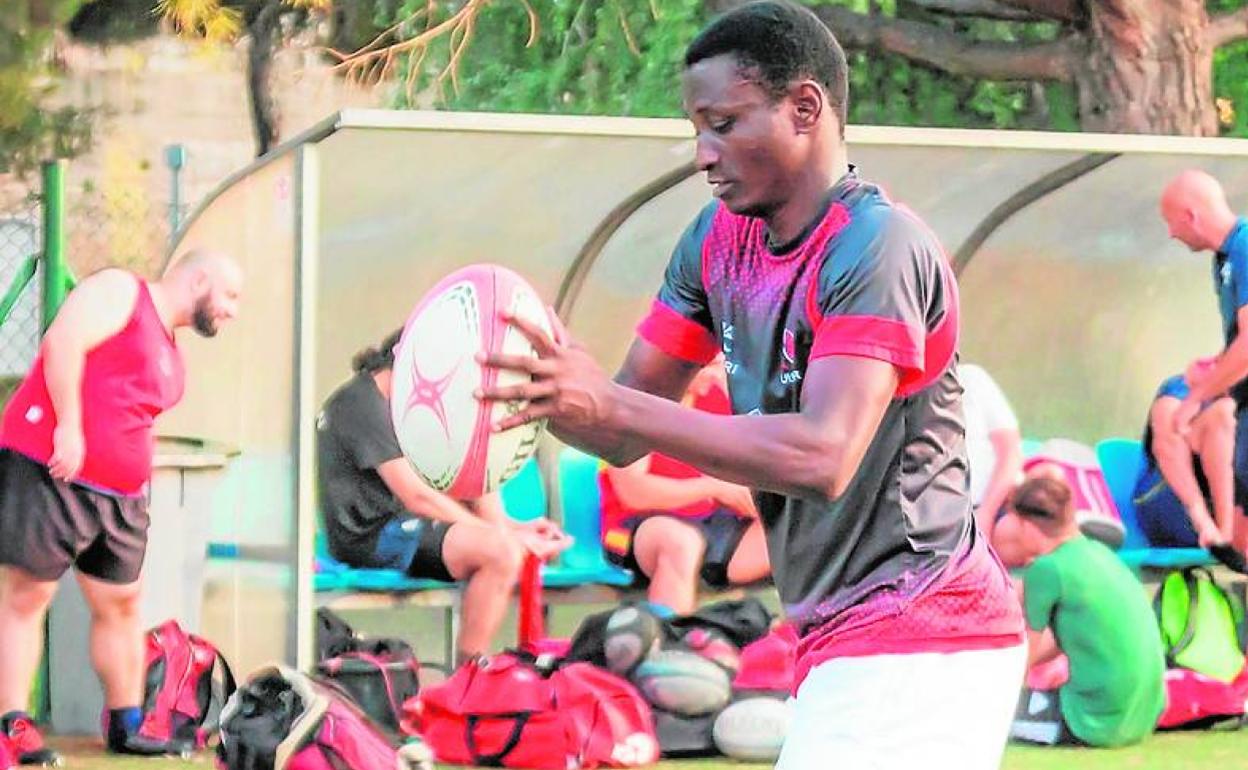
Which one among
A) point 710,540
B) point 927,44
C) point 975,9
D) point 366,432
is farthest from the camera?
point 975,9

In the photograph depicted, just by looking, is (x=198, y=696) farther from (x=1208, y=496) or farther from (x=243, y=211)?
(x=1208, y=496)

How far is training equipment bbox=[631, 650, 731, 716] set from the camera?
26.0 ft

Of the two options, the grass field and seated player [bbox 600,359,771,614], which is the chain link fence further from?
seated player [bbox 600,359,771,614]

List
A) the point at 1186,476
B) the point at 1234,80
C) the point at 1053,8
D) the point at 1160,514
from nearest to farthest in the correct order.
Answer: the point at 1186,476
the point at 1160,514
the point at 1053,8
the point at 1234,80

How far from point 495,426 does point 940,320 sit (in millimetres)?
672

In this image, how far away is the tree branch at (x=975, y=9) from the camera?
44.6 ft

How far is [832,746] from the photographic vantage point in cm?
338

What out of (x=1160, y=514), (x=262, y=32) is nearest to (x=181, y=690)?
(x=1160, y=514)

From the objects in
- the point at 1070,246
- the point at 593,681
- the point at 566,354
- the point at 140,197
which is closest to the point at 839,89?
the point at 566,354

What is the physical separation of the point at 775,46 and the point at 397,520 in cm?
572

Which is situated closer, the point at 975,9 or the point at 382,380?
the point at 382,380

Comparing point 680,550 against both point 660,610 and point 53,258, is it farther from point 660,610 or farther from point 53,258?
point 53,258

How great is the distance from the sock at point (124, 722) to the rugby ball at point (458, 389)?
4615mm

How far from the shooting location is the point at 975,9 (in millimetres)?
13727
